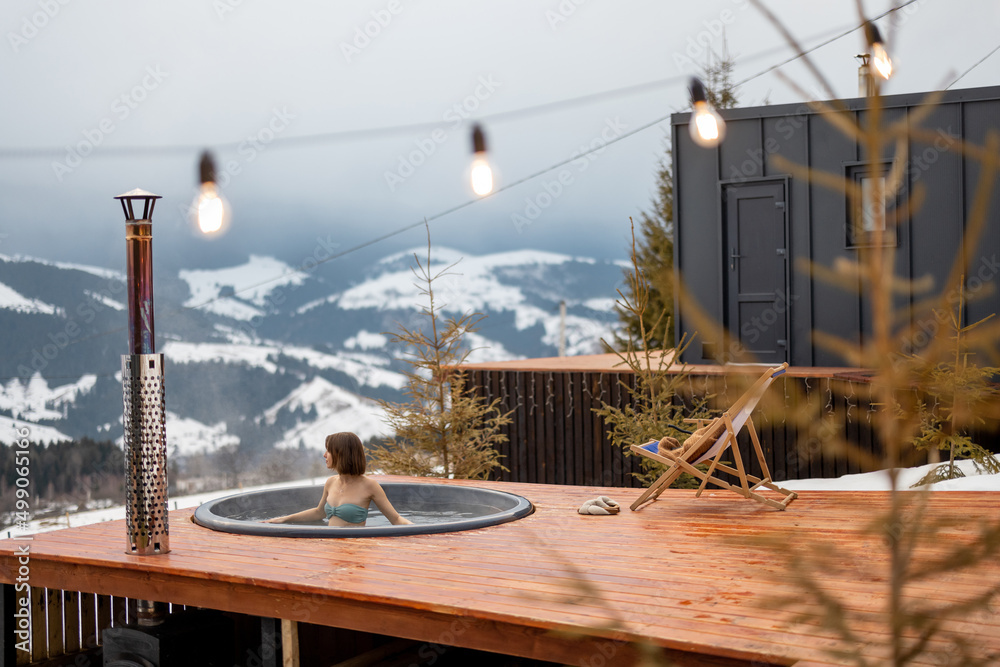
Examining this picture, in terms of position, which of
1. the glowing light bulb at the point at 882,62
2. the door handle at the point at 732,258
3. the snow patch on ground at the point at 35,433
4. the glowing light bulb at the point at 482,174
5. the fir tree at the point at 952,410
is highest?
the glowing light bulb at the point at 482,174

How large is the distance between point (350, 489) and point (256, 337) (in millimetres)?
23210

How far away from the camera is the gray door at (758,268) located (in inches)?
384

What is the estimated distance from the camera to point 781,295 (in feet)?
32.1

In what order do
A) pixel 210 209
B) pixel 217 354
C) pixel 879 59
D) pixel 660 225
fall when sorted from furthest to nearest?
pixel 217 354, pixel 660 225, pixel 210 209, pixel 879 59

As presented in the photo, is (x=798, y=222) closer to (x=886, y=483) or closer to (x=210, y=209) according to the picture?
(x=886, y=483)

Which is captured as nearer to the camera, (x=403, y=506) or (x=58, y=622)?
(x=58, y=622)

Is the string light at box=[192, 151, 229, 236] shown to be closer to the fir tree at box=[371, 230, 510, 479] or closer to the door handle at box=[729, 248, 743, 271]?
the fir tree at box=[371, 230, 510, 479]

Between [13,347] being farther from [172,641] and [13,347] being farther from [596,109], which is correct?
[596,109]

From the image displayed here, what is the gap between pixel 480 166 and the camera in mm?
5777

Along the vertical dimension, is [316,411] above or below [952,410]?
below

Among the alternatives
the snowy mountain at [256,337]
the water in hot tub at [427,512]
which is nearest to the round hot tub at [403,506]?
the water in hot tub at [427,512]

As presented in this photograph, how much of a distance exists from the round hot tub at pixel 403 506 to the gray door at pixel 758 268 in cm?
499

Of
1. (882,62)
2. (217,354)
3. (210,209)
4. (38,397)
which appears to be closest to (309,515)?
(210,209)

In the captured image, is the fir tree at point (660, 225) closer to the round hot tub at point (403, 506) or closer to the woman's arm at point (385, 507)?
the round hot tub at point (403, 506)
